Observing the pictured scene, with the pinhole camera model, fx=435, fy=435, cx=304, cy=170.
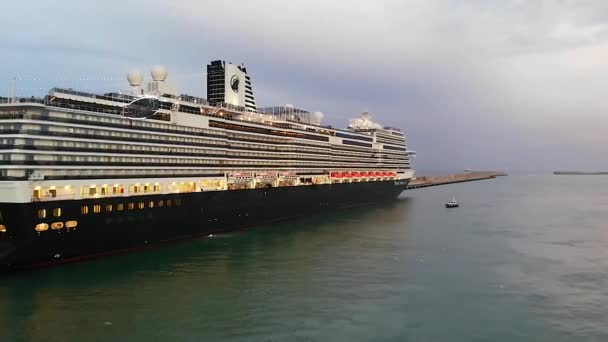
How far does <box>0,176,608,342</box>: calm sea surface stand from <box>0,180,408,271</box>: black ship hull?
1.46 meters

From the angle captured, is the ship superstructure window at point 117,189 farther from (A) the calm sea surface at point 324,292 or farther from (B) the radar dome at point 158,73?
(B) the radar dome at point 158,73

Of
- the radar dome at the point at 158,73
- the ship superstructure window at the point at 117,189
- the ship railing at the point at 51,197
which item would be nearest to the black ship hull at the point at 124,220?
the ship railing at the point at 51,197

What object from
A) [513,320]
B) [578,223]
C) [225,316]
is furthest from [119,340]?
[578,223]

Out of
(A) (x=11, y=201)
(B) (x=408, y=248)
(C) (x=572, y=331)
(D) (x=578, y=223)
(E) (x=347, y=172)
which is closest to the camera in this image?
(C) (x=572, y=331)

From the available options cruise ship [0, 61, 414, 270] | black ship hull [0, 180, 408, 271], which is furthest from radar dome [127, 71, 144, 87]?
black ship hull [0, 180, 408, 271]

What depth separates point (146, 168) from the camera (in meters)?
44.5

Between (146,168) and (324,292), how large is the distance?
24.0 metres

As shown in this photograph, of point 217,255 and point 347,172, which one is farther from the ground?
point 347,172

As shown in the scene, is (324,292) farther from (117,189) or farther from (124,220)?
(117,189)

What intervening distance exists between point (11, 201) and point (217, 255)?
1743 cm

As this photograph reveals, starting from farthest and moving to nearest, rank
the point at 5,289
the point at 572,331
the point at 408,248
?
the point at 408,248 < the point at 5,289 < the point at 572,331

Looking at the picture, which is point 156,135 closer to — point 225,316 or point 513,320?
point 225,316

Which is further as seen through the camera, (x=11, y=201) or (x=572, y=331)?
(x=11, y=201)

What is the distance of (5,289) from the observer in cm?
3009
